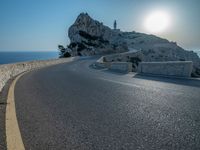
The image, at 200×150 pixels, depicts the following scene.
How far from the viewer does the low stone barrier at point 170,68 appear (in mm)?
11329

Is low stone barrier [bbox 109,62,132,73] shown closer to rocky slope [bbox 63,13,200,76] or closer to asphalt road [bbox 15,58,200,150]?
asphalt road [bbox 15,58,200,150]

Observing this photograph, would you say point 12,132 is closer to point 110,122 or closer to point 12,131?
point 12,131

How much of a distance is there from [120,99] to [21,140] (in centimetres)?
335

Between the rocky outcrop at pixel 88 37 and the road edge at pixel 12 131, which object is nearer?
the road edge at pixel 12 131

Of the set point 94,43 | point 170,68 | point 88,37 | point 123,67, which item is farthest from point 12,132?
point 88,37

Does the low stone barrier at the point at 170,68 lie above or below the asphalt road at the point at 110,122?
above

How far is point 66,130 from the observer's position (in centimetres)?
362

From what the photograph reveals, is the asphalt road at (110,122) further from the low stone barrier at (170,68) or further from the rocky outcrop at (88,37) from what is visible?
the rocky outcrop at (88,37)

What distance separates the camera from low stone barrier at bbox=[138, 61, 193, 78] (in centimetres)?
1133

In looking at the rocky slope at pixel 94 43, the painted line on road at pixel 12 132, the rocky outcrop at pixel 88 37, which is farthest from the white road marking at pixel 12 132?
the rocky outcrop at pixel 88 37

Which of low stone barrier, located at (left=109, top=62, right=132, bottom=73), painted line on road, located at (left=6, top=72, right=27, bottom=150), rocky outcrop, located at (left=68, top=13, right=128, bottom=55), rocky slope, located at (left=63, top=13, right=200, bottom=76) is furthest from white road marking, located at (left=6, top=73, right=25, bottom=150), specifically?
rocky outcrop, located at (left=68, top=13, right=128, bottom=55)

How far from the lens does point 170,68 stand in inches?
479

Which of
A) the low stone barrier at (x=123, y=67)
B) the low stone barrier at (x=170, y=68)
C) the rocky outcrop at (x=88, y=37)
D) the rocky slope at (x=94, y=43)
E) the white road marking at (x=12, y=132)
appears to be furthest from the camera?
the rocky outcrop at (x=88, y=37)

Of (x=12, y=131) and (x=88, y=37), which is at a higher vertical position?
(x=88, y=37)
